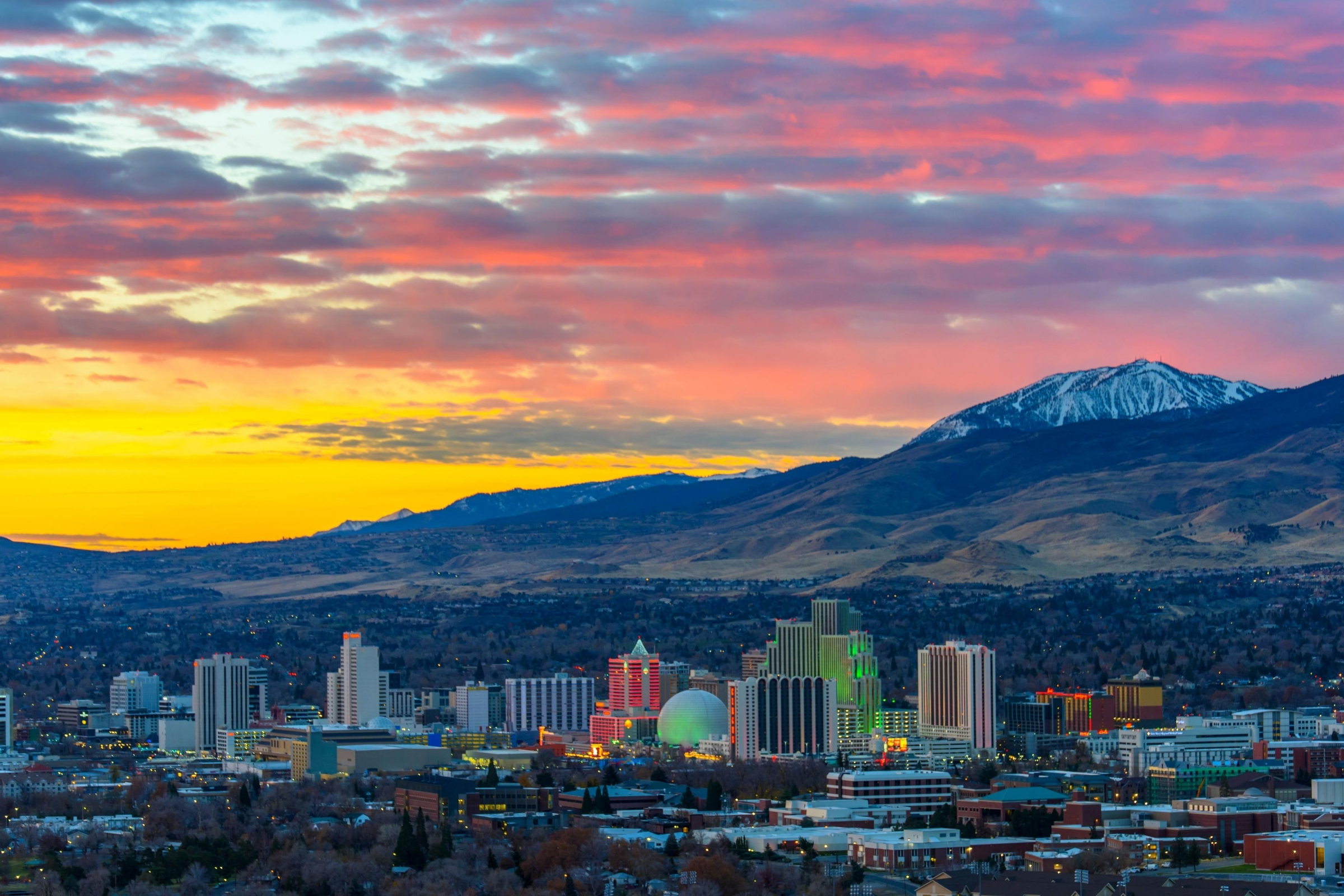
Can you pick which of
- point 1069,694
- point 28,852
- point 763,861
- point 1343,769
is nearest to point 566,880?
point 763,861

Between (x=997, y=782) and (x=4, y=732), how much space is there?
8590cm

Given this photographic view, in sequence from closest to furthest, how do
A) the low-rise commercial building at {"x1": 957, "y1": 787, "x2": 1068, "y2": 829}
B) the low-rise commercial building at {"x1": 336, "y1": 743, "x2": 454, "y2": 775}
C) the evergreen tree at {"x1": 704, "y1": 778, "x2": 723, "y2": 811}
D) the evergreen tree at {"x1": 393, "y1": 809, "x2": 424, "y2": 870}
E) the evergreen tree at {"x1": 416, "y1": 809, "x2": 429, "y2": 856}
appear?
the evergreen tree at {"x1": 393, "y1": 809, "x2": 424, "y2": 870} < the evergreen tree at {"x1": 416, "y1": 809, "x2": 429, "y2": 856} < the low-rise commercial building at {"x1": 957, "y1": 787, "x2": 1068, "y2": 829} < the evergreen tree at {"x1": 704, "y1": 778, "x2": 723, "y2": 811} < the low-rise commercial building at {"x1": 336, "y1": 743, "x2": 454, "y2": 775}

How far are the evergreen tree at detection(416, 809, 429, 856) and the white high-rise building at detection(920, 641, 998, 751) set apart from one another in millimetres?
69928

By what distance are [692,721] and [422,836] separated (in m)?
79.4

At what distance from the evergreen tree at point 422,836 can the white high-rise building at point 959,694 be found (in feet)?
229

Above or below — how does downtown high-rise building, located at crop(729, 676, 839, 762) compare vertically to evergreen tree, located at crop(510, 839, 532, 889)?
above

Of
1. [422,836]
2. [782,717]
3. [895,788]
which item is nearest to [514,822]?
[422,836]

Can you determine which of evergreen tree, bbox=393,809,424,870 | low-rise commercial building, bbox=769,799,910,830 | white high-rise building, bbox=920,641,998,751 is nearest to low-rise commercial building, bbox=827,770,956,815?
low-rise commercial building, bbox=769,799,910,830

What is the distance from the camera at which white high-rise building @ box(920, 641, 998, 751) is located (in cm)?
18688

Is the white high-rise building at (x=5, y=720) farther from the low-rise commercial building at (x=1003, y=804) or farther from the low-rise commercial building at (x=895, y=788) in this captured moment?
the low-rise commercial building at (x=1003, y=804)

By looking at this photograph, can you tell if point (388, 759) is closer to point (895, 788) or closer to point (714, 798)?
point (714, 798)

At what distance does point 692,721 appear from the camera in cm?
19150

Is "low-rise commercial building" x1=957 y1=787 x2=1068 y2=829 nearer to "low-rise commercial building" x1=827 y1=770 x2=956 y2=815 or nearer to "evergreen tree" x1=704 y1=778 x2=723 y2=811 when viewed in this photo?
"low-rise commercial building" x1=827 y1=770 x2=956 y2=815

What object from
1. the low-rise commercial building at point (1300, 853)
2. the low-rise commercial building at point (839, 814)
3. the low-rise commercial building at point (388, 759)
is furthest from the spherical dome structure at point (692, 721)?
the low-rise commercial building at point (1300, 853)
